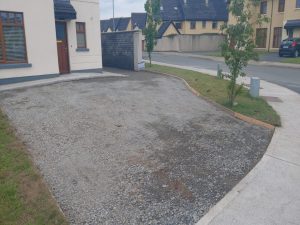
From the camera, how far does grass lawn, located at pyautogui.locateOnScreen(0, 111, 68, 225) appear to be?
427cm

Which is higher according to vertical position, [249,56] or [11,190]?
[249,56]

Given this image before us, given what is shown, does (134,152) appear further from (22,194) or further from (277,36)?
(277,36)

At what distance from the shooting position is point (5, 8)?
511 inches

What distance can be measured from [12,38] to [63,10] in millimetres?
3337

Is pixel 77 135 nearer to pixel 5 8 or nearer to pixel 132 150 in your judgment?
pixel 132 150

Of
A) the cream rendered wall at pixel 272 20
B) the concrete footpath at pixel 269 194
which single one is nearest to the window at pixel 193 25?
the cream rendered wall at pixel 272 20

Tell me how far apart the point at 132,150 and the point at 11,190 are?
105 inches

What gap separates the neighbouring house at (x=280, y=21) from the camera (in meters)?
34.5

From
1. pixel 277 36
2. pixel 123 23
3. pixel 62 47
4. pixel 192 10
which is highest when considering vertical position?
pixel 192 10

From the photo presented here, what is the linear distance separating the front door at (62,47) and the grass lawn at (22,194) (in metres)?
11.0

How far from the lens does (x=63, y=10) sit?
616 inches

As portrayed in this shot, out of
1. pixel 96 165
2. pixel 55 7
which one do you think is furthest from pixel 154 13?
pixel 96 165

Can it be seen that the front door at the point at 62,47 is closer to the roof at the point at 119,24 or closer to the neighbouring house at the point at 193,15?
the neighbouring house at the point at 193,15

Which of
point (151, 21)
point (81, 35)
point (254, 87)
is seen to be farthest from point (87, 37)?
point (254, 87)
